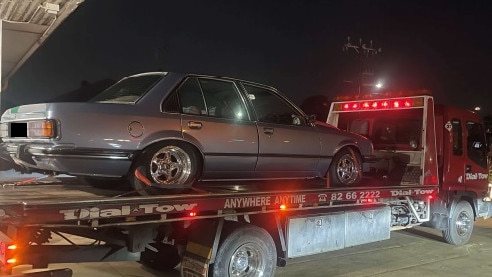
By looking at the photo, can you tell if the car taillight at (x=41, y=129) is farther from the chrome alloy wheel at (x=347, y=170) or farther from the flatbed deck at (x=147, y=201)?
the chrome alloy wheel at (x=347, y=170)

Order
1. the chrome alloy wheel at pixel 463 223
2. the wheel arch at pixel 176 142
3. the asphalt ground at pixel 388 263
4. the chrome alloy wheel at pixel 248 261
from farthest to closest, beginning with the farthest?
the chrome alloy wheel at pixel 463 223
the asphalt ground at pixel 388 263
the chrome alloy wheel at pixel 248 261
the wheel arch at pixel 176 142

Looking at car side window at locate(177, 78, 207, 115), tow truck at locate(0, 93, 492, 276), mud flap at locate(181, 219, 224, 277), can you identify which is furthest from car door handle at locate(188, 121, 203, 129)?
mud flap at locate(181, 219, 224, 277)

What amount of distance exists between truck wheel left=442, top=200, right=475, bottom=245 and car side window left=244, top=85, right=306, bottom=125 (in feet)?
12.6

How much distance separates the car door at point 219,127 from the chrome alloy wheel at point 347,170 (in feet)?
5.53

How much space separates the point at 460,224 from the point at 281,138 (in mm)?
4660

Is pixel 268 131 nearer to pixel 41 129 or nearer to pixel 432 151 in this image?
pixel 41 129

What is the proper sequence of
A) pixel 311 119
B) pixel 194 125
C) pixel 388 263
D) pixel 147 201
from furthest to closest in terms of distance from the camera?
1. pixel 388 263
2. pixel 311 119
3. pixel 194 125
4. pixel 147 201

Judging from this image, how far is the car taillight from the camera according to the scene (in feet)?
14.9

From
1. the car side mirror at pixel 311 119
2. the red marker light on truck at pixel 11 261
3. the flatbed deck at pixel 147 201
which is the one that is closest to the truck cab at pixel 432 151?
the flatbed deck at pixel 147 201

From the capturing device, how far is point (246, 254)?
5672 millimetres

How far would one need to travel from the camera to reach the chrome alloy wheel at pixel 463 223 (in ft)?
29.6

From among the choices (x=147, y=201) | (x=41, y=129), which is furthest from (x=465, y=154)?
(x=41, y=129)

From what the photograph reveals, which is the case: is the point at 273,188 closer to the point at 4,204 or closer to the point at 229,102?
the point at 229,102

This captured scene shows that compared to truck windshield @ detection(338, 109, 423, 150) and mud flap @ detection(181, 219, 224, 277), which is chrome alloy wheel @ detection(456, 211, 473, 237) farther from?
mud flap @ detection(181, 219, 224, 277)
